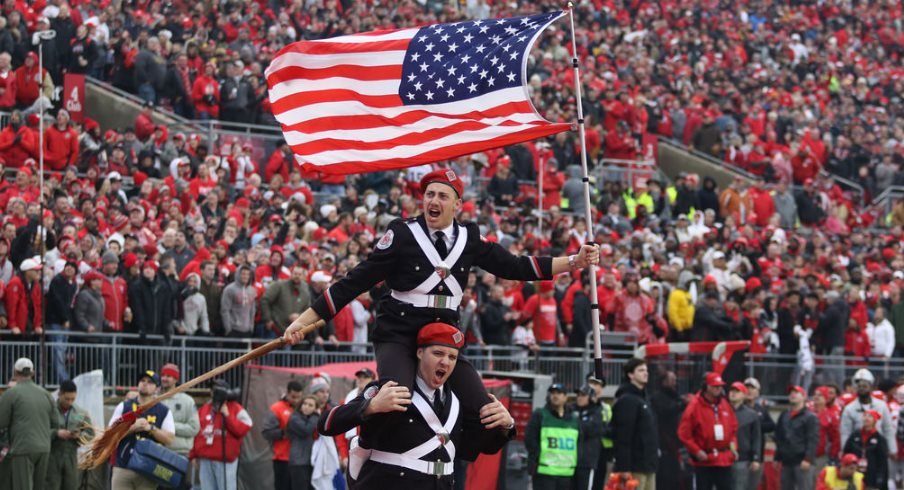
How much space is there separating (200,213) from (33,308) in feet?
13.1

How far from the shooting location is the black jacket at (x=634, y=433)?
1881 centimetres

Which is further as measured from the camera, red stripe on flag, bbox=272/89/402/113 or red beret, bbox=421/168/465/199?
red stripe on flag, bbox=272/89/402/113

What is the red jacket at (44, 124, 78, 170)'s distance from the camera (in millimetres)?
24328

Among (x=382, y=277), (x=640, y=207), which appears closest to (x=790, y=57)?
(x=640, y=207)

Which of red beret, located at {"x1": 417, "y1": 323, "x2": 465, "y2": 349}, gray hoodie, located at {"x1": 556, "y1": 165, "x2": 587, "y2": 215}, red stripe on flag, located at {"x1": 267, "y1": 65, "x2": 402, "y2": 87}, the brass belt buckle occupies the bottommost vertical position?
the brass belt buckle

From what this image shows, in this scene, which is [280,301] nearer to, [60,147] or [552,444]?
[552,444]

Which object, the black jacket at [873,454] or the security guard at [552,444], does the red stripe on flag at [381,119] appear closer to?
the security guard at [552,444]

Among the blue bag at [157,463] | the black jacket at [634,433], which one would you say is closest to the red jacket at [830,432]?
the black jacket at [634,433]

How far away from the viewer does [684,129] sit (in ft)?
117

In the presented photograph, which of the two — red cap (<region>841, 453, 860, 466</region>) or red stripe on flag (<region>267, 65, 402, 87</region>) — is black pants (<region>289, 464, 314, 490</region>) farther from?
red stripe on flag (<region>267, 65, 402, 87</region>)

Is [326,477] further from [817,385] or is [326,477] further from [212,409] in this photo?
[817,385]

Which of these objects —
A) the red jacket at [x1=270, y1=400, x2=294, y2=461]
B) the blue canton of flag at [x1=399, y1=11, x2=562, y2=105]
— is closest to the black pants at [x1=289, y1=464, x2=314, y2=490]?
the red jacket at [x1=270, y1=400, x2=294, y2=461]

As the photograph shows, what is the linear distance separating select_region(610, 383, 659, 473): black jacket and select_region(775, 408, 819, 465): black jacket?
266 cm

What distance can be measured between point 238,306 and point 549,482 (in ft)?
15.4
